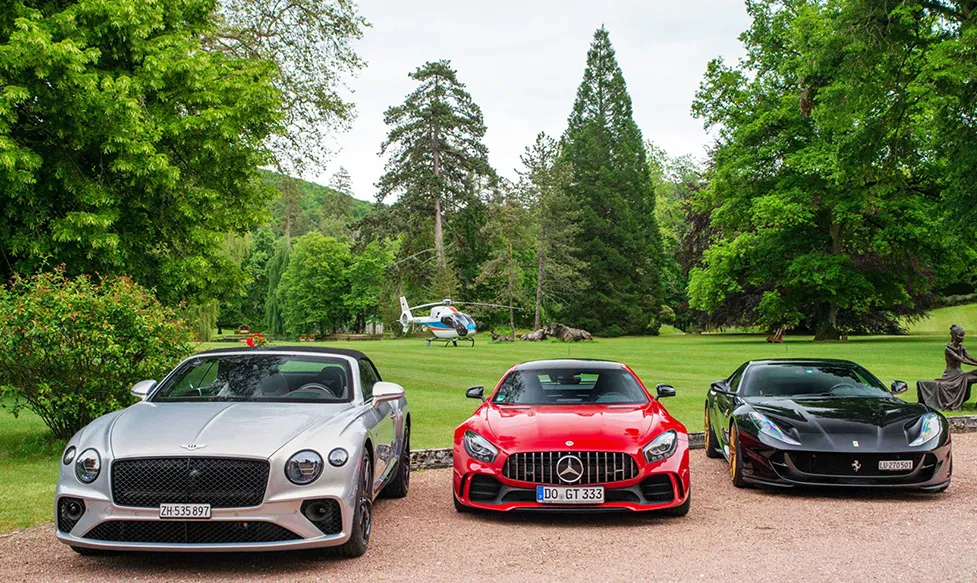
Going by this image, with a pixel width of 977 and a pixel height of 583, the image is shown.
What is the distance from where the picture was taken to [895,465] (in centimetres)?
871

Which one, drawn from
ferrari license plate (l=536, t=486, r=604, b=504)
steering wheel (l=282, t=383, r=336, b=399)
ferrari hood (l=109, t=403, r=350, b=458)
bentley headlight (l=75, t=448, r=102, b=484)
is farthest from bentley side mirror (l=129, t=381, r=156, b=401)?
ferrari license plate (l=536, t=486, r=604, b=504)

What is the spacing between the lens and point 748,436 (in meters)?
9.39

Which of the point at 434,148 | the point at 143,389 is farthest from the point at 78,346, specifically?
the point at 434,148

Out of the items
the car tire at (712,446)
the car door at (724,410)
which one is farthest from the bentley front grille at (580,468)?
the car tire at (712,446)

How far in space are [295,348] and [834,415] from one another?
18.2 ft

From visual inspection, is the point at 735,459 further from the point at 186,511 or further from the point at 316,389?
the point at 186,511

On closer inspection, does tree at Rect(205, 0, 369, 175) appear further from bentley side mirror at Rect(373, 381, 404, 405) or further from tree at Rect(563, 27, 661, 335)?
tree at Rect(563, 27, 661, 335)

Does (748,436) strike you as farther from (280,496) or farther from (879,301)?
(879,301)

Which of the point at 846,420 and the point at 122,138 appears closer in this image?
the point at 846,420

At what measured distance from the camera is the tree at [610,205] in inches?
3492

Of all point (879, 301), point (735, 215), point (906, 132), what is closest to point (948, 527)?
point (906, 132)

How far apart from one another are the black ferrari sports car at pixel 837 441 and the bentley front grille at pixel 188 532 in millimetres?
5278

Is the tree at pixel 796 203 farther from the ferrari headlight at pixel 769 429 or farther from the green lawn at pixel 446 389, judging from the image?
the ferrari headlight at pixel 769 429

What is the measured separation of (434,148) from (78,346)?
71.8 metres
